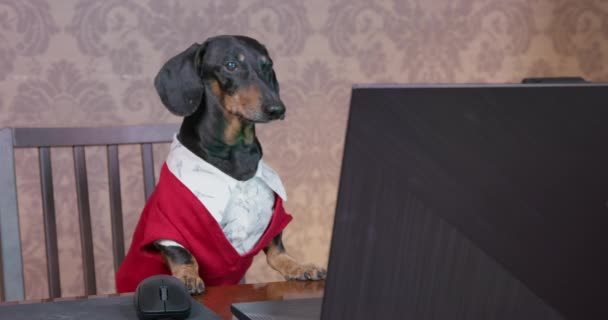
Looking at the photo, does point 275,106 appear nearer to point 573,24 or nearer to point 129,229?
point 129,229

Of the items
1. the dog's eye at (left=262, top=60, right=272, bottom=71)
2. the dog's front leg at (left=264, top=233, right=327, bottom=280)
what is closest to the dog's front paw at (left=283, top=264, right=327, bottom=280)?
the dog's front leg at (left=264, top=233, right=327, bottom=280)

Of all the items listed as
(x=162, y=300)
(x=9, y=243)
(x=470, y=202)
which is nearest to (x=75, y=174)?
(x=9, y=243)

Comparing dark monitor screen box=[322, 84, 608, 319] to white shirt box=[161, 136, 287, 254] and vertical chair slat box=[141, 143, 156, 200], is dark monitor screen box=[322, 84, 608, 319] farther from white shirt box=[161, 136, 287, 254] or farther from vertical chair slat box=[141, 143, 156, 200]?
vertical chair slat box=[141, 143, 156, 200]

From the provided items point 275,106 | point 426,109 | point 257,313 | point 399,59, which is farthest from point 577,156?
point 399,59

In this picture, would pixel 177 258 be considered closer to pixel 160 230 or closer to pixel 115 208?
pixel 160 230

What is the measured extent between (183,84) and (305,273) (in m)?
0.38

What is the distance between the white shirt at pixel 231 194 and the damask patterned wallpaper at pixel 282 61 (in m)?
1.22

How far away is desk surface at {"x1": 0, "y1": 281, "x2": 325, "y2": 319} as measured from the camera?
39.6 inches

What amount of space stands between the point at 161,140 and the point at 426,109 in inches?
46.5

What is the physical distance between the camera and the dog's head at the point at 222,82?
1.28m

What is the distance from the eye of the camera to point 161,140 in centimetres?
156

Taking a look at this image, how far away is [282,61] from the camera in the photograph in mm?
2637

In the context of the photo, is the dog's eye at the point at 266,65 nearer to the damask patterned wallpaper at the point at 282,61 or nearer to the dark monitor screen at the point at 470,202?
the dark monitor screen at the point at 470,202

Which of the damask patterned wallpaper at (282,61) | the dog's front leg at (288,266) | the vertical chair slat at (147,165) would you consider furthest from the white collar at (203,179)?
the damask patterned wallpaper at (282,61)
